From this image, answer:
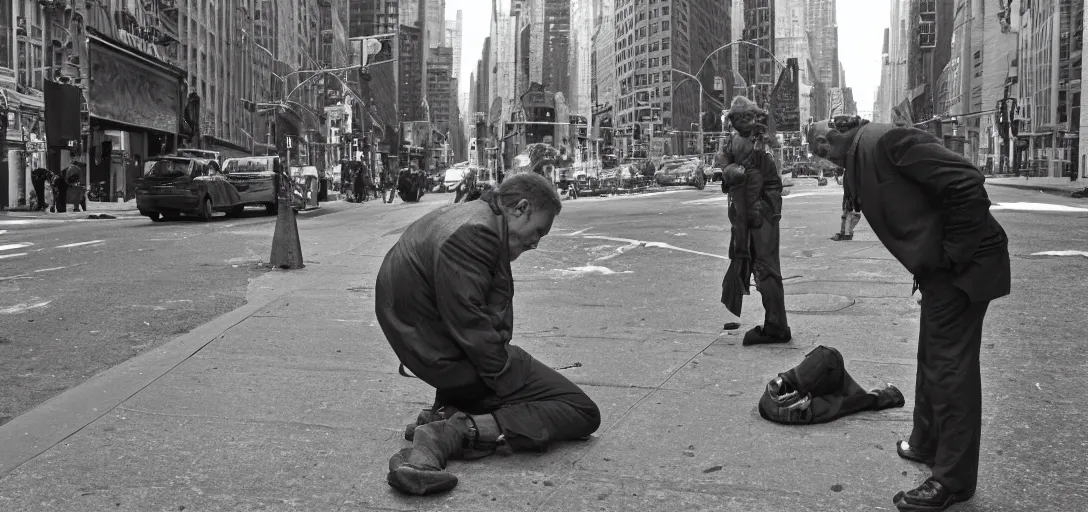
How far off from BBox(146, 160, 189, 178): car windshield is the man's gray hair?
72.8ft

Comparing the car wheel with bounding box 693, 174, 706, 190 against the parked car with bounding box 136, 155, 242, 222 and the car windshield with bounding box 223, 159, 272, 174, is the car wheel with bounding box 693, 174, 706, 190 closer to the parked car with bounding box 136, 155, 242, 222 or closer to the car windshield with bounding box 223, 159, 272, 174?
the car windshield with bounding box 223, 159, 272, 174

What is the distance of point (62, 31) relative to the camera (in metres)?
39.9

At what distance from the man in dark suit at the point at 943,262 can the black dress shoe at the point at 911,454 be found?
0.21 metres

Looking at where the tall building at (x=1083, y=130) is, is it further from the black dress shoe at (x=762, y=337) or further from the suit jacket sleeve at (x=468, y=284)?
the suit jacket sleeve at (x=468, y=284)

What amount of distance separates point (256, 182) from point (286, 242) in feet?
51.8

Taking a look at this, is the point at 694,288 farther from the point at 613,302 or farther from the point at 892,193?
the point at 892,193

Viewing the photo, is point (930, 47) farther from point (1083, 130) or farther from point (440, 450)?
point (440, 450)

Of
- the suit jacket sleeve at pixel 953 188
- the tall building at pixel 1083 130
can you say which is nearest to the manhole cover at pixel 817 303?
the suit jacket sleeve at pixel 953 188

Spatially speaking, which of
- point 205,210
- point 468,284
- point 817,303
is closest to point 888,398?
point 468,284

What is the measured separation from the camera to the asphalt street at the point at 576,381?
13.4 ft

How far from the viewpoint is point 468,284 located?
4238mm

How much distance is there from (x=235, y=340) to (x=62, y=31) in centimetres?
3715

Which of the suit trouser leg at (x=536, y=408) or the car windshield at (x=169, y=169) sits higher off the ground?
the car windshield at (x=169, y=169)

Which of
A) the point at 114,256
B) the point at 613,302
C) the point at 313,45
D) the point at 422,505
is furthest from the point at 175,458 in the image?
the point at 313,45
